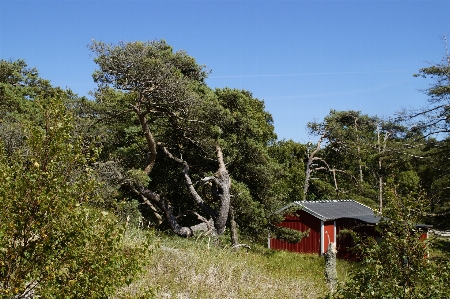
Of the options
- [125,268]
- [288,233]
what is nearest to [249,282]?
[125,268]

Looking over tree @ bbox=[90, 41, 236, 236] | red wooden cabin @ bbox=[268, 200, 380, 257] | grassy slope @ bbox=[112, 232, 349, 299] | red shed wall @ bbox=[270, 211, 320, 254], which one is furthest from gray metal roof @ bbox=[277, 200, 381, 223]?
grassy slope @ bbox=[112, 232, 349, 299]

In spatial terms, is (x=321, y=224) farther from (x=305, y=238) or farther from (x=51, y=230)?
(x=51, y=230)

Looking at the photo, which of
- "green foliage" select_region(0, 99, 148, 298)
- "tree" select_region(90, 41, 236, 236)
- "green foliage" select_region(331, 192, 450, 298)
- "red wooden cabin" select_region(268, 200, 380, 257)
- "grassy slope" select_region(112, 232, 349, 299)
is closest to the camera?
"green foliage" select_region(0, 99, 148, 298)

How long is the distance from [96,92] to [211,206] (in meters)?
7.60

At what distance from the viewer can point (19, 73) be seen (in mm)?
34062

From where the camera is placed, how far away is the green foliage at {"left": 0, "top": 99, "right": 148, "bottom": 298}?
3.69m

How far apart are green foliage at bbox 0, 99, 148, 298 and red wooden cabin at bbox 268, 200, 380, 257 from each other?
71.2 ft

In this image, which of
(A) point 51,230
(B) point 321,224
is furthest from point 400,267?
(B) point 321,224

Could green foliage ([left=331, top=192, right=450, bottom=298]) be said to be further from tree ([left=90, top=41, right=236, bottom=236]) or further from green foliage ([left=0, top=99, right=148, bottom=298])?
tree ([left=90, top=41, right=236, bottom=236])

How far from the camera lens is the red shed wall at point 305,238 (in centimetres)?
2555

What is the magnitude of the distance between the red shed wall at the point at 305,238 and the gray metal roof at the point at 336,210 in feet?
1.84

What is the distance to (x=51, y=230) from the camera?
3822 millimetres

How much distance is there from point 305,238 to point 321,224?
149cm

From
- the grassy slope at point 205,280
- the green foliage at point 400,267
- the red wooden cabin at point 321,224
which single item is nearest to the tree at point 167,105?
the grassy slope at point 205,280
